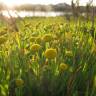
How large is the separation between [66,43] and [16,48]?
402 millimetres

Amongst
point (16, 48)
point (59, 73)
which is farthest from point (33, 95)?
point (16, 48)

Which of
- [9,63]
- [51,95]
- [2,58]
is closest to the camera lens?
[51,95]

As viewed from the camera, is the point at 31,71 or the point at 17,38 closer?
the point at 31,71

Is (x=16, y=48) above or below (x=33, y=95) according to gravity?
above

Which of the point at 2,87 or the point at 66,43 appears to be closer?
the point at 2,87

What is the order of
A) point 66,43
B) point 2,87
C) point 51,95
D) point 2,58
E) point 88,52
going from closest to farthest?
point 2,87
point 51,95
point 2,58
point 88,52
point 66,43

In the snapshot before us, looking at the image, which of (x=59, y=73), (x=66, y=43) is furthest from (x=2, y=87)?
(x=66, y=43)

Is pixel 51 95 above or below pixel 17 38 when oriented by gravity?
below

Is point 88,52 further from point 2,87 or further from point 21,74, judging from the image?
point 2,87

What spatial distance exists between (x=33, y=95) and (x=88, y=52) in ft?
2.21

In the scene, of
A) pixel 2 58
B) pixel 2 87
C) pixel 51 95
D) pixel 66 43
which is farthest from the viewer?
pixel 66 43

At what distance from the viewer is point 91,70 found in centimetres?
202

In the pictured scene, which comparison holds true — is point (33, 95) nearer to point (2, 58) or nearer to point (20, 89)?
point (20, 89)

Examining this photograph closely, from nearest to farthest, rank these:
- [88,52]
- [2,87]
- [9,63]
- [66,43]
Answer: [2,87], [9,63], [88,52], [66,43]
